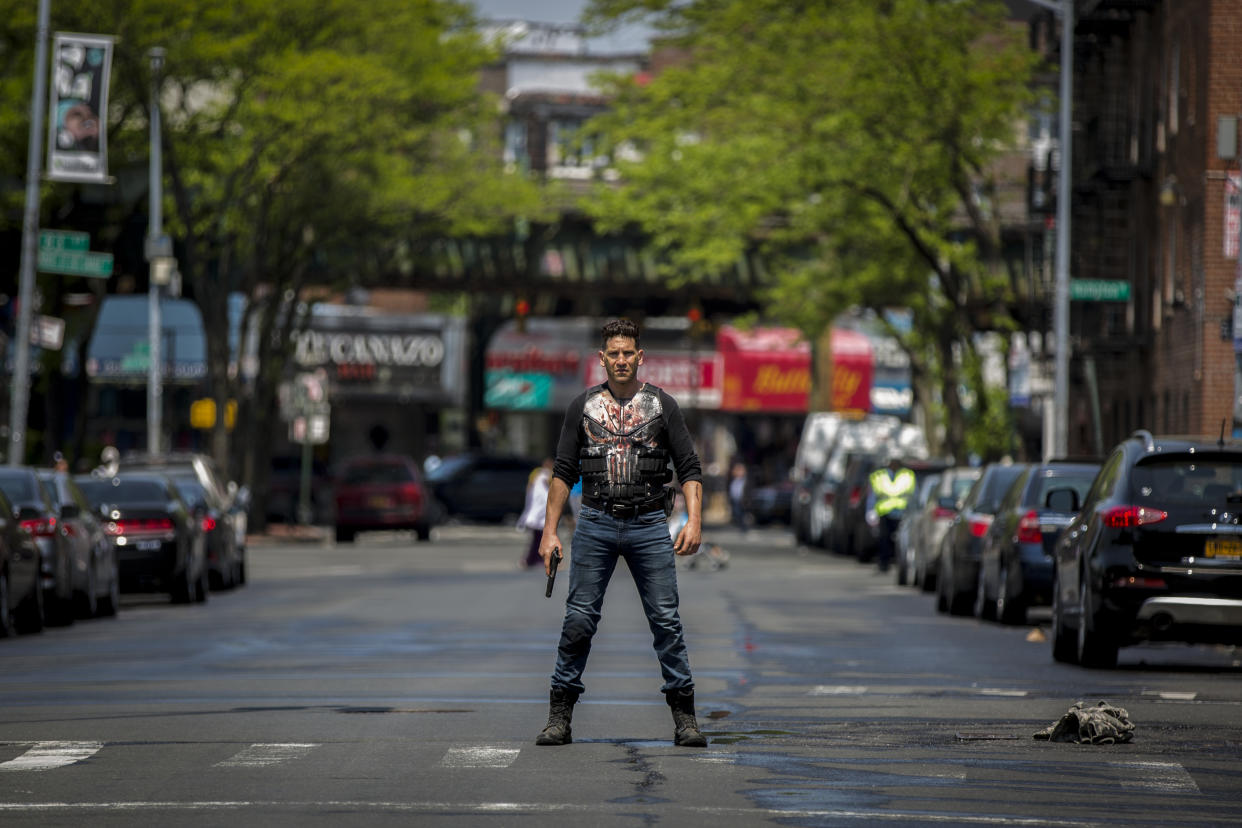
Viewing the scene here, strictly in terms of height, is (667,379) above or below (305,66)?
below

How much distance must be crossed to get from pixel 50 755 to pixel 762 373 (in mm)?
67609

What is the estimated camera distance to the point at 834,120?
44125 mm

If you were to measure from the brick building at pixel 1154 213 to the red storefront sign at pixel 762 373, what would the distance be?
24332mm

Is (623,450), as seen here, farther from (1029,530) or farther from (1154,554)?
(1029,530)

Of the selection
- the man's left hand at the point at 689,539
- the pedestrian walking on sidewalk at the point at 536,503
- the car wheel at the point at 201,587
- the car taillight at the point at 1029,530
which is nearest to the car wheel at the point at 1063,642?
the car taillight at the point at 1029,530

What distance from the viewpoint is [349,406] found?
76562mm

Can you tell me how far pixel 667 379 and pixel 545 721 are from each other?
6457 cm

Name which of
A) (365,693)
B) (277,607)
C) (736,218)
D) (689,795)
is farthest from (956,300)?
(689,795)

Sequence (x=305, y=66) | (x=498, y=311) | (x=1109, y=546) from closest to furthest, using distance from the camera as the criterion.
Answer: (x=1109, y=546), (x=305, y=66), (x=498, y=311)

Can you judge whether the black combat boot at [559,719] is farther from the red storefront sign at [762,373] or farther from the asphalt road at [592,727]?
the red storefront sign at [762,373]

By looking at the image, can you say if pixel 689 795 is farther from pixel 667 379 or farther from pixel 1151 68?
pixel 667 379

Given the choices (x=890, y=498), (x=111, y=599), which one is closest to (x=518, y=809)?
(x=111, y=599)

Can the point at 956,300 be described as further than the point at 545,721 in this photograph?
Yes

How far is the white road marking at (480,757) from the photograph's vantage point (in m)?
11.0
